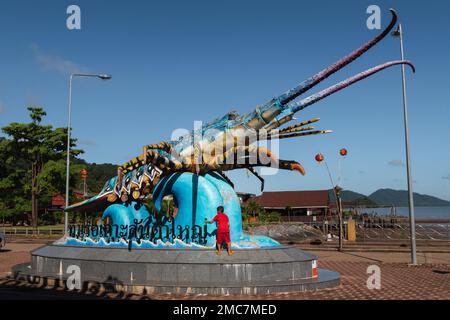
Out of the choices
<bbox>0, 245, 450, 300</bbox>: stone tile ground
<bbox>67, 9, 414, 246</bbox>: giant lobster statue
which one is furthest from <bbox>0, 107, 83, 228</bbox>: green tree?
<bbox>67, 9, 414, 246</bbox>: giant lobster statue

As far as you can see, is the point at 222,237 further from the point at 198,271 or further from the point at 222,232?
the point at 198,271

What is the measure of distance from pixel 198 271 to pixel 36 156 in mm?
37673

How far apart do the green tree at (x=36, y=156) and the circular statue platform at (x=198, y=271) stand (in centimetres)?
3238

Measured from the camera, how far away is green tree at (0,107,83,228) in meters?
44.3

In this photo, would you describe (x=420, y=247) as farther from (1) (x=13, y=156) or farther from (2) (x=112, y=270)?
(1) (x=13, y=156)

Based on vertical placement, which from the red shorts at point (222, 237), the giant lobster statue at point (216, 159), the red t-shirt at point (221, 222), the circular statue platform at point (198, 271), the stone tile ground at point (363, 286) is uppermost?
the giant lobster statue at point (216, 159)

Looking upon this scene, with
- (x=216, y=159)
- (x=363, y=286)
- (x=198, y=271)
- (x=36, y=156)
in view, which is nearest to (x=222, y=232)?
(x=198, y=271)

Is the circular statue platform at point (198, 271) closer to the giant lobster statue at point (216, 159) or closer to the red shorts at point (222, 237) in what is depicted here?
the red shorts at point (222, 237)

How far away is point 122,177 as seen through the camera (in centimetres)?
1655

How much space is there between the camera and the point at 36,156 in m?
45.3

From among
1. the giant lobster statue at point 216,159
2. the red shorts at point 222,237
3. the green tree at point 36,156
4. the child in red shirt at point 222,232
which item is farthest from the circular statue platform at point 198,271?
the green tree at point 36,156

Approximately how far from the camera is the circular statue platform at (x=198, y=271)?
40.0 ft
